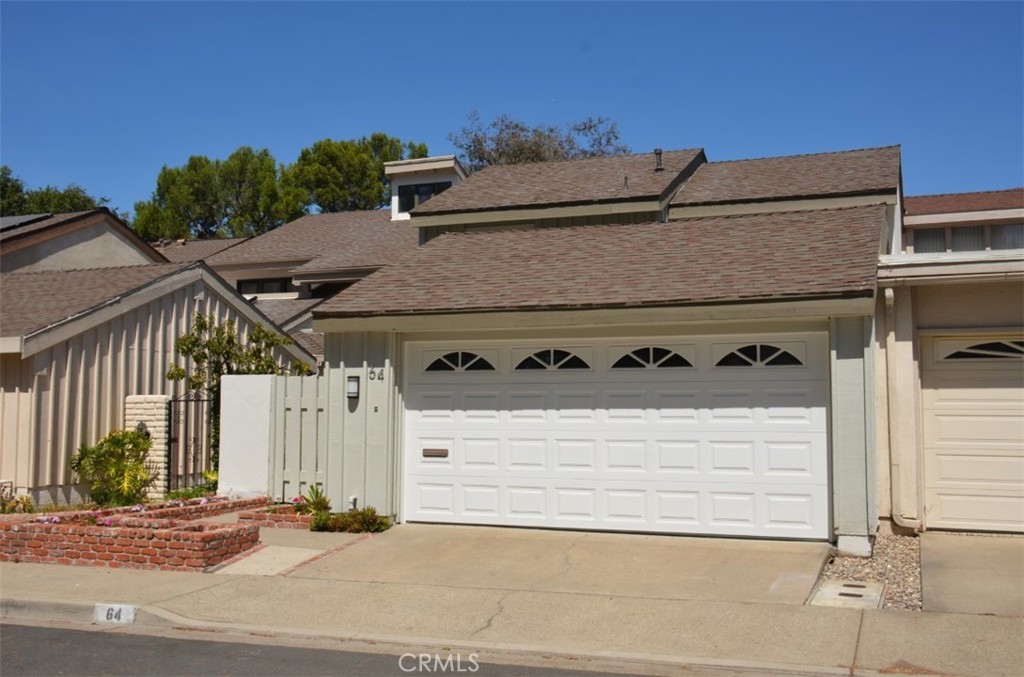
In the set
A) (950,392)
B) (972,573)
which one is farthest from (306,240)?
(972,573)

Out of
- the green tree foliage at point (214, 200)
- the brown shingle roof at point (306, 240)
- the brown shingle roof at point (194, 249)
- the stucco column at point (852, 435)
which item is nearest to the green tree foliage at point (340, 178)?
the green tree foliage at point (214, 200)

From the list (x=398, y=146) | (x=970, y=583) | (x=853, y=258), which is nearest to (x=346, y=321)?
(x=853, y=258)

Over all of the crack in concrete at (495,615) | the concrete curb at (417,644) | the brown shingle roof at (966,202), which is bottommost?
the concrete curb at (417,644)

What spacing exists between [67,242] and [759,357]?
17163 mm

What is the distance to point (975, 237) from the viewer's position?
2558 centimetres

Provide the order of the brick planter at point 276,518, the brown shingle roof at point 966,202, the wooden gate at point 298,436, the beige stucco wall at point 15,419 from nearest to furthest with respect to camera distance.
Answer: the brick planter at point 276,518
the wooden gate at point 298,436
the beige stucco wall at point 15,419
the brown shingle roof at point 966,202

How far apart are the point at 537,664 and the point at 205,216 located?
163ft

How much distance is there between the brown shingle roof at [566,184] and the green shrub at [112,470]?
623cm

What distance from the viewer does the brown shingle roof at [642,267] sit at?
1132 cm

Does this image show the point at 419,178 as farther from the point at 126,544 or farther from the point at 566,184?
the point at 126,544

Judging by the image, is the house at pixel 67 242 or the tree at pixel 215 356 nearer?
the tree at pixel 215 356

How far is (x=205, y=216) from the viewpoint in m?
53.2

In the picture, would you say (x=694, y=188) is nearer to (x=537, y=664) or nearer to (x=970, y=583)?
(x=970, y=583)
